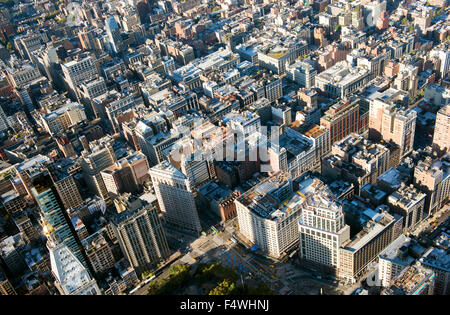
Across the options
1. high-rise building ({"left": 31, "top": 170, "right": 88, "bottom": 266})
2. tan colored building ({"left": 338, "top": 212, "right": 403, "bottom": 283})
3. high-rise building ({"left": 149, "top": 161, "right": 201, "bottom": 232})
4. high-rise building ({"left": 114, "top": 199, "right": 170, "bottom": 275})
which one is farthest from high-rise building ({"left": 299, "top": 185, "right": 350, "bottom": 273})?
high-rise building ({"left": 31, "top": 170, "right": 88, "bottom": 266})

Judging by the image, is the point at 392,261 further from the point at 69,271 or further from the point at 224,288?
the point at 69,271

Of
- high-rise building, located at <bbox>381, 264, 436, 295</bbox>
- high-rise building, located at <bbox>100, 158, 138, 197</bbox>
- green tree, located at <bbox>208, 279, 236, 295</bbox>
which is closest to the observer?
high-rise building, located at <bbox>381, 264, 436, 295</bbox>

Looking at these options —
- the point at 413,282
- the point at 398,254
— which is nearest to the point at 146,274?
the point at 398,254

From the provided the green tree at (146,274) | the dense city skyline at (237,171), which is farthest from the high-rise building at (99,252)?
the green tree at (146,274)

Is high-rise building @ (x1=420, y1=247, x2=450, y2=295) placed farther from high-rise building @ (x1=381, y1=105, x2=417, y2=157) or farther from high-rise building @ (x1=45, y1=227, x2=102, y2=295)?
high-rise building @ (x1=45, y1=227, x2=102, y2=295)

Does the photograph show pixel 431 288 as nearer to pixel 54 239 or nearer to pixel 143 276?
pixel 143 276
